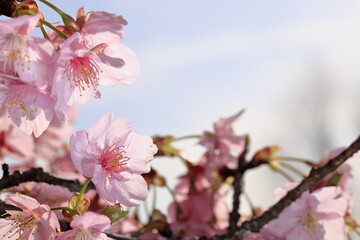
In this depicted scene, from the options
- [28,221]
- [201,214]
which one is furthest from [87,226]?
[201,214]

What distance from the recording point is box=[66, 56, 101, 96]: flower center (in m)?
1.08

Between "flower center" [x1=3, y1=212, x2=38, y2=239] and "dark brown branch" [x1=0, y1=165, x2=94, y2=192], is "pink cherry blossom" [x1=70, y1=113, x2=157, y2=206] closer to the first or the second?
"flower center" [x1=3, y1=212, x2=38, y2=239]

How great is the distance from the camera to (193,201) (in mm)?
2201

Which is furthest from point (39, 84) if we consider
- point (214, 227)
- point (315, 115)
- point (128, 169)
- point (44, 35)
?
point (315, 115)

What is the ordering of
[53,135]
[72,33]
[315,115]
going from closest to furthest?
[72,33], [53,135], [315,115]

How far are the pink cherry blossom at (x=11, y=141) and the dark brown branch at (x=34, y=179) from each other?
558mm

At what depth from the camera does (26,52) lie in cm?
103

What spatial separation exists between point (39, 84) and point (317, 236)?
93cm

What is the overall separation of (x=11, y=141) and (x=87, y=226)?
3.46 ft

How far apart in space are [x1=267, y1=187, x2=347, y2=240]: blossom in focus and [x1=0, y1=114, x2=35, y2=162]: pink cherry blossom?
0.87m

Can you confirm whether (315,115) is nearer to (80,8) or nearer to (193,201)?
(193,201)

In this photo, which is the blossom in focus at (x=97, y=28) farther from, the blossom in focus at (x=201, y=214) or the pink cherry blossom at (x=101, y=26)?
the blossom in focus at (x=201, y=214)

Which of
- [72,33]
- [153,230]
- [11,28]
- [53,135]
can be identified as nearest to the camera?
[11,28]

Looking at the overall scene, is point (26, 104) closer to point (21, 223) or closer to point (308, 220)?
point (21, 223)
